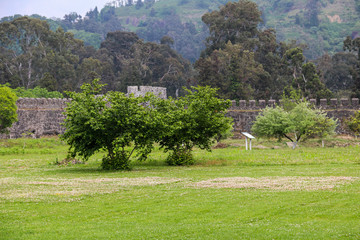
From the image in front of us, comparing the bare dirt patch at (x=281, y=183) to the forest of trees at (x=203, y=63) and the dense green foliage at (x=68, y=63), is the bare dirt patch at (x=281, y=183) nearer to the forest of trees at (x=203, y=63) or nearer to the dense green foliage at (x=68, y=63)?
the forest of trees at (x=203, y=63)

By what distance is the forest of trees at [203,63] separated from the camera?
235ft

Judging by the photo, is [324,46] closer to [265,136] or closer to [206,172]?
[265,136]

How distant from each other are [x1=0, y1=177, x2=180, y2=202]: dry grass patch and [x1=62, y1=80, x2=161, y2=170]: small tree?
4.68 meters

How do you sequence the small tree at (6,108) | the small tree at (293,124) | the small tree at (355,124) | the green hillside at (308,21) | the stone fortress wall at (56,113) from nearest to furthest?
the small tree at (293,124)
the small tree at (6,108)
the small tree at (355,124)
the stone fortress wall at (56,113)
the green hillside at (308,21)

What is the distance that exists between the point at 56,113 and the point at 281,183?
39.8 meters

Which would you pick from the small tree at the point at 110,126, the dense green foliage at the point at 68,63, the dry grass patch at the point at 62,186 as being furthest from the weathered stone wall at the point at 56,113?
the dry grass patch at the point at 62,186

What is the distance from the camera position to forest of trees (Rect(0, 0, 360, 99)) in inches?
2820

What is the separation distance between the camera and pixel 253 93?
72.7m

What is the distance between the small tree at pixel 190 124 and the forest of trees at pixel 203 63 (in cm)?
3412

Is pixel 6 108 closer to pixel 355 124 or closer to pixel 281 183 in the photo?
pixel 355 124

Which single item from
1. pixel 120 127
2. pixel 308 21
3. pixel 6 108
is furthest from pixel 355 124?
pixel 308 21

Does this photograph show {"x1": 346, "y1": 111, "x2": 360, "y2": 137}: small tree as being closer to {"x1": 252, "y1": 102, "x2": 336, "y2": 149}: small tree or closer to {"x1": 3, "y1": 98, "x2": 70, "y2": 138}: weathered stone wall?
{"x1": 252, "y1": 102, "x2": 336, "y2": 149}: small tree

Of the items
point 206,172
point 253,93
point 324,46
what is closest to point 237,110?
point 253,93

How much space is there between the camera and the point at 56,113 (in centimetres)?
5681
